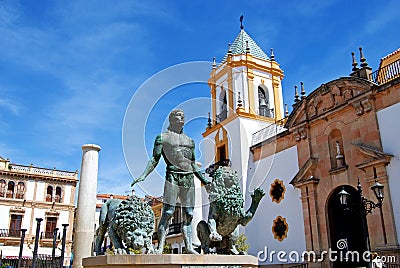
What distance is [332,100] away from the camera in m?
16.2

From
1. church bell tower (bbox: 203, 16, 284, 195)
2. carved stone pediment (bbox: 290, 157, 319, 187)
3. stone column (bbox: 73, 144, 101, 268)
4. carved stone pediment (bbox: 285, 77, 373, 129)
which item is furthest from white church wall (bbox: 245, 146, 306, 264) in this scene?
stone column (bbox: 73, 144, 101, 268)

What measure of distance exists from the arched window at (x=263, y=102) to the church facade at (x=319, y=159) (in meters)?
0.08

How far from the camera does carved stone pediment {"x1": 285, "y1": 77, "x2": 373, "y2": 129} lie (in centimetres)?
1470

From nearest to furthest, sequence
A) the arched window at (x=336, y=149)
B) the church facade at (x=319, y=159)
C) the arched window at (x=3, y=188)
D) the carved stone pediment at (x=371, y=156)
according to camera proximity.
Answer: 1. the carved stone pediment at (x=371, y=156)
2. the church facade at (x=319, y=159)
3. the arched window at (x=336, y=149)
4. the arched window at (x=3, y=188)

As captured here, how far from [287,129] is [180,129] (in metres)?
12.5

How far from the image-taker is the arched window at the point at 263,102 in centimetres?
2225

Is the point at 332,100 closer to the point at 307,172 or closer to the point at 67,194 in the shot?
the point at 307,172

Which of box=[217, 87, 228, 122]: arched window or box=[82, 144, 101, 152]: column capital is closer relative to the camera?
box=[82, 144, 101, 152]: column capital

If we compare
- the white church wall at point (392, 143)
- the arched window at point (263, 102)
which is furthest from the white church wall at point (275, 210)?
the white church wall at point (392, 143)

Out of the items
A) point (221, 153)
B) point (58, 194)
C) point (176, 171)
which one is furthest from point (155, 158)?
point (58, 194)

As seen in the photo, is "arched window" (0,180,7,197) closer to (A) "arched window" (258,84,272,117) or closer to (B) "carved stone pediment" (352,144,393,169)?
(A) "arched window" (258,84,272,117)

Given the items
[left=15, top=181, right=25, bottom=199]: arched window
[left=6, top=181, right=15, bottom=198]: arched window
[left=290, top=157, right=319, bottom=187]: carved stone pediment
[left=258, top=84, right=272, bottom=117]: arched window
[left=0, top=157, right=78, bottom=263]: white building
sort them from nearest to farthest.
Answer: [left=290, top=157, right=319, bottom=187]: carved stone pediment
[left=258, top=84, right=272, bottom=117]: arched window
[left=0, top=157, right=78, bottom=263]: white building
[left=6, top=181, right=15, bottom=198]: arched window
[left=15, top=181, right=25, bottom=199]: arched window

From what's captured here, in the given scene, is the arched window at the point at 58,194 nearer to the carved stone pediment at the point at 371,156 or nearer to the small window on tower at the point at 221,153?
the small window on tower at the point at 221,153

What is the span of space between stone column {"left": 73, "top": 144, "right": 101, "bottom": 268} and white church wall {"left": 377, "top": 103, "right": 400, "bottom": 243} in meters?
10.2
